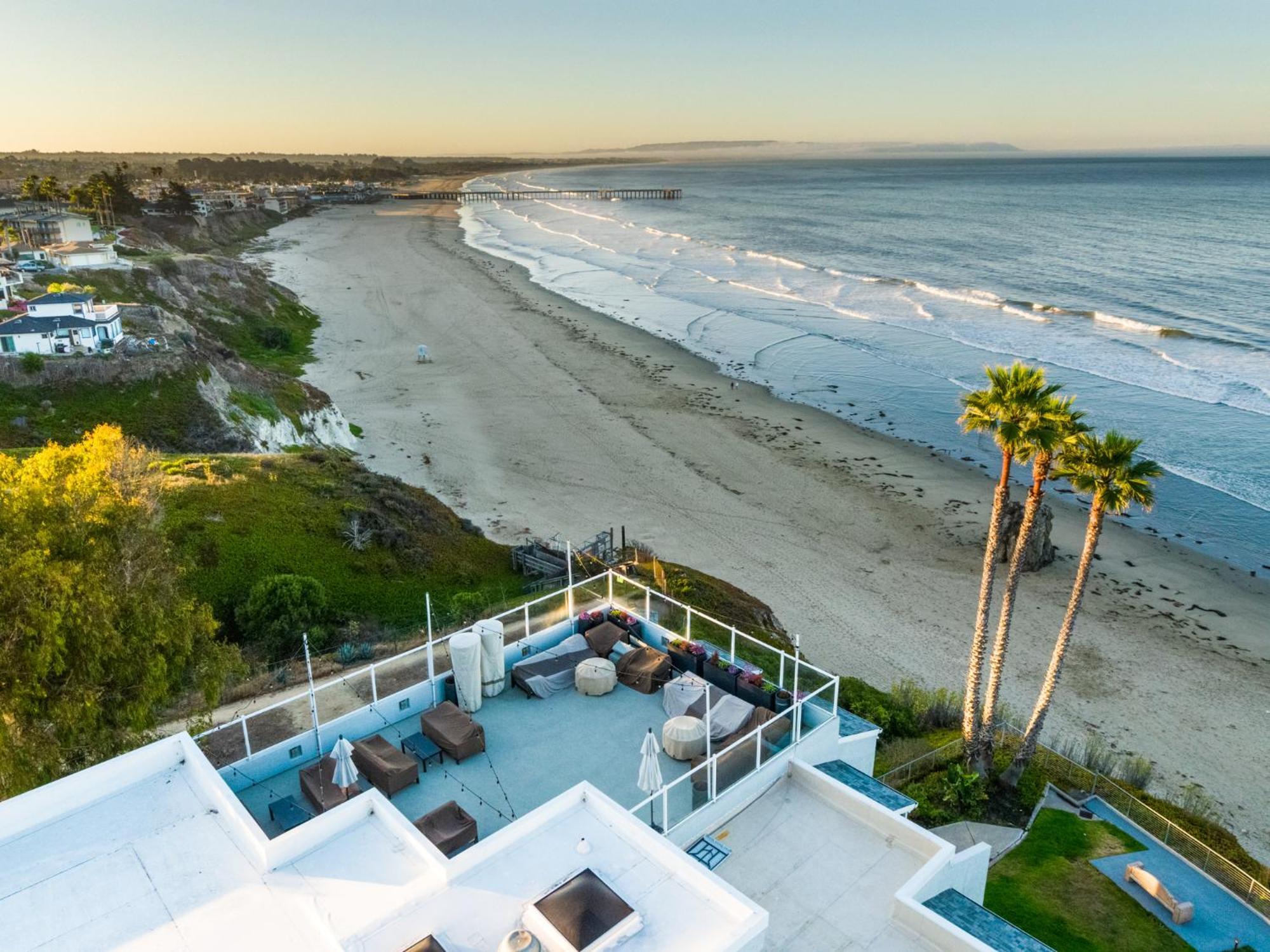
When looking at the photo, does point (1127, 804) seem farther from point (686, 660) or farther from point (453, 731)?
point (453, 731)

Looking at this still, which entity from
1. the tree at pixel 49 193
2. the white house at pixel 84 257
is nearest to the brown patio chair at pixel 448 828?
the white house at pixel 84 257

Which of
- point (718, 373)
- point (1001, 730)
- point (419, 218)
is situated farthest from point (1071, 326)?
point (419, 218)

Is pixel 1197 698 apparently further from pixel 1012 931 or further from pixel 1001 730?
pixel 1012 931

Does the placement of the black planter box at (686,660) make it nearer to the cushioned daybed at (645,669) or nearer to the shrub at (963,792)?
the cushioned daybed at (645,669)

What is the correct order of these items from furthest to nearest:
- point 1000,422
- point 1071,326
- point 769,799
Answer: point 1071,326
point 1000,422
point 769,799

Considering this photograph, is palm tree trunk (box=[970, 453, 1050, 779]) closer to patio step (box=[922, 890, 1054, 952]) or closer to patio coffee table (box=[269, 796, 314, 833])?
patio step (box=[922, 890, 1054, 952])

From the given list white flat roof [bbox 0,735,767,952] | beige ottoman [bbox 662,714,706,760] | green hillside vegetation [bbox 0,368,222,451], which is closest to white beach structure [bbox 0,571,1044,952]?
white flat roof [bbox 0,735,767,952]
